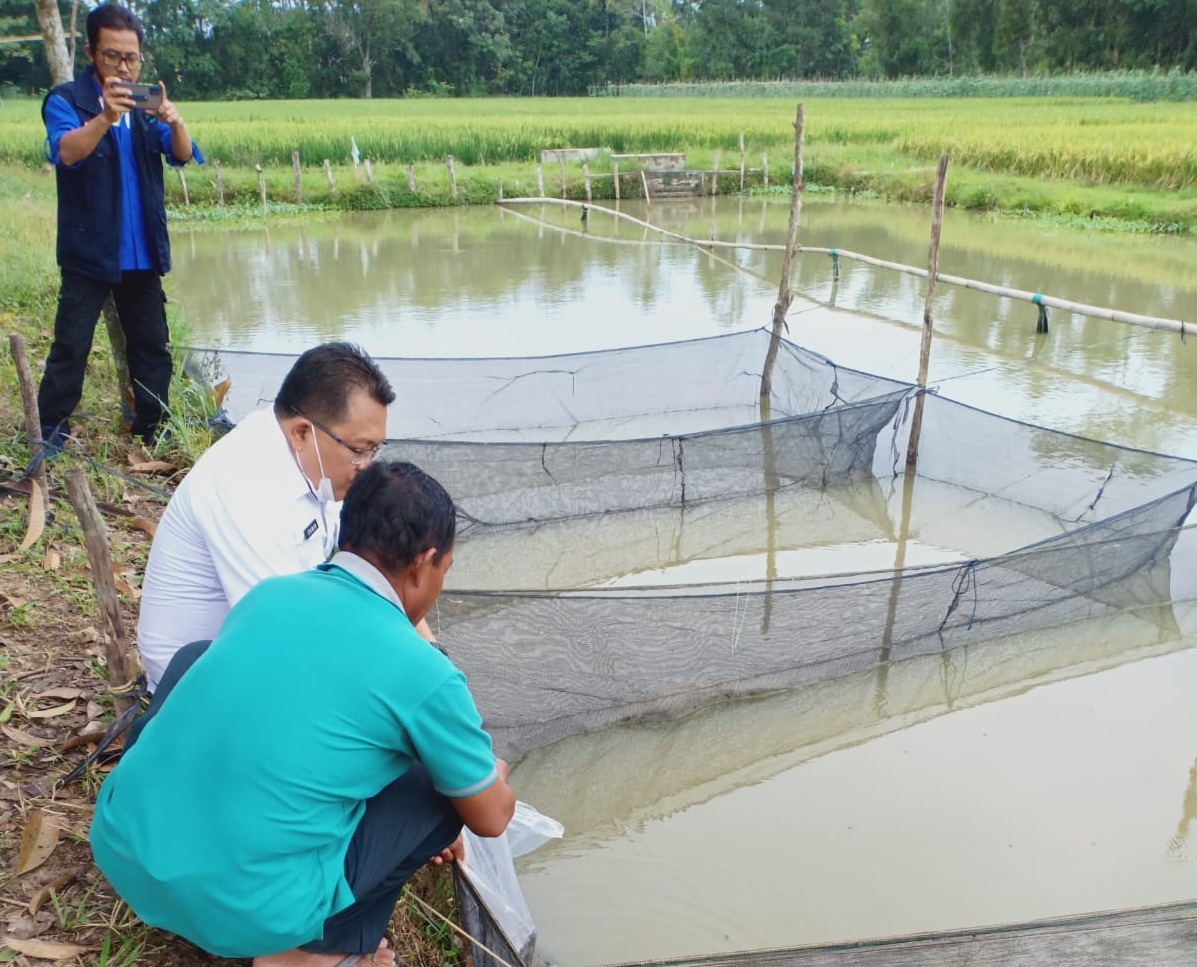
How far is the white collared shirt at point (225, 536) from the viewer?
153 cm

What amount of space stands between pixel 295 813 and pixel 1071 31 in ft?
126

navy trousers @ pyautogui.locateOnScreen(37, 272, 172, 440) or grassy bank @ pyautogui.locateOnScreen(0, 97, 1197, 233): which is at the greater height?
grassy bank @ pyautogui.locateOnScreen(0, 97, 1197, 233)

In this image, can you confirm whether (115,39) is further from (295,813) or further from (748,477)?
(748,477)

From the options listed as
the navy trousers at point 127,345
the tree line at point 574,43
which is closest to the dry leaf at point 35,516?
the navy trousers at point 127,345

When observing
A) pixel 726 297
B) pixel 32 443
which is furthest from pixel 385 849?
pixel 726 297

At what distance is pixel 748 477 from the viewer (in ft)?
13.6

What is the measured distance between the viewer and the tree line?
31.8 meters

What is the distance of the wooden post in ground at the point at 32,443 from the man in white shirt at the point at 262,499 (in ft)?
3.80

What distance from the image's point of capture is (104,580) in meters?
1.81

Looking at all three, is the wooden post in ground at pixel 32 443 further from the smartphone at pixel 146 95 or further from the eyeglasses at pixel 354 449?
the eyeglasses at pixel 354 449

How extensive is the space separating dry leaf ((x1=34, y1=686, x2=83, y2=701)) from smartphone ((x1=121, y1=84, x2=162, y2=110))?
168cm

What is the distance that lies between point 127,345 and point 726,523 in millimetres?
2376

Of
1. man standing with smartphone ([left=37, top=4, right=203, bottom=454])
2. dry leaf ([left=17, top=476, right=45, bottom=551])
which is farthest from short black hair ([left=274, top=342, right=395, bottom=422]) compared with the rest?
man standing with smartphone ([left=37, top=4, right=203, bottom=454])

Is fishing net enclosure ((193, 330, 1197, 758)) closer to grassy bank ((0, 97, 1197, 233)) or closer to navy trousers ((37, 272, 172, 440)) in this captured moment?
navy trousers ((37, 272, 172, 440))
